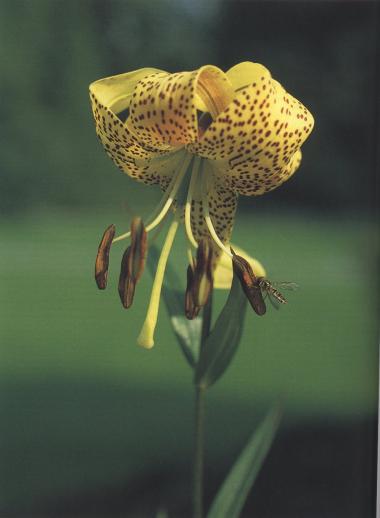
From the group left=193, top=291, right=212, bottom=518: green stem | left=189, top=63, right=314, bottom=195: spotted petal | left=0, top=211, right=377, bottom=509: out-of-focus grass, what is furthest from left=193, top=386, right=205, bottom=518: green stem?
left=0, top=211, right=377, bottom=509: out-of-focus grass

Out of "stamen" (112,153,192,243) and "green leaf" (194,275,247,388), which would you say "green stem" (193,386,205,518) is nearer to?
"green leaf" (194,275,247,388)

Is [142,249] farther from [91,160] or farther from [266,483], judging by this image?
[91,160]

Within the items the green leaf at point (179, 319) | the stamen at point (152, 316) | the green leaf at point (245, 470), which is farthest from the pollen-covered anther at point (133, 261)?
the green leaf at point (245, 470)

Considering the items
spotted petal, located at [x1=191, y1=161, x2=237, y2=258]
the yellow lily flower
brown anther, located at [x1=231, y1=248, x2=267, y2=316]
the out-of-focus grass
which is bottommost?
the out-of-focus grass

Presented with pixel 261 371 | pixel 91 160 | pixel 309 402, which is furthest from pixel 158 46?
pixel 91 160

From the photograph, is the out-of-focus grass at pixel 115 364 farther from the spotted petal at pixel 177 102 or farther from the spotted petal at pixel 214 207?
the spotted petal at pixel 177 102
